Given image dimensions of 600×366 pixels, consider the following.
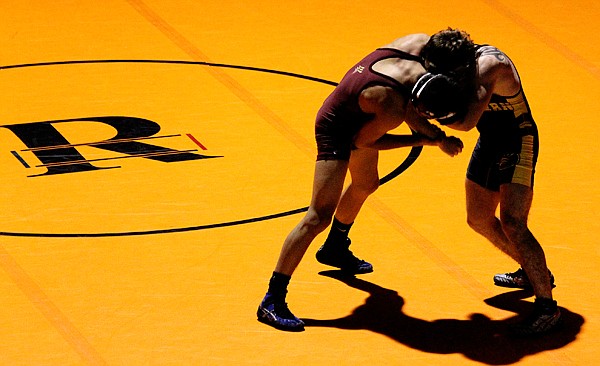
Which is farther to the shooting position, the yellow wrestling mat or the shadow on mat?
the yellow wrestling mat

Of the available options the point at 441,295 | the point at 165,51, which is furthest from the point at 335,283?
the point at 165,51

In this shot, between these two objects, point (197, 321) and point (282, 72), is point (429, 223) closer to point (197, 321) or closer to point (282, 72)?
point (197, 321)

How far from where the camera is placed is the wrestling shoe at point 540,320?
6.79m

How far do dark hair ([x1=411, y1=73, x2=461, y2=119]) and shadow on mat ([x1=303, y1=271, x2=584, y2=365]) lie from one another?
119cm

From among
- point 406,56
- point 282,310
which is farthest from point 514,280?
point 406,56

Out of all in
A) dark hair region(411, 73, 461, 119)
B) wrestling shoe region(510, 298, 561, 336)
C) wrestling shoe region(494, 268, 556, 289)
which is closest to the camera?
dark hair region(411, 73, 461, 119)

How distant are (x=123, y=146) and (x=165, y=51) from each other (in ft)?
7.53

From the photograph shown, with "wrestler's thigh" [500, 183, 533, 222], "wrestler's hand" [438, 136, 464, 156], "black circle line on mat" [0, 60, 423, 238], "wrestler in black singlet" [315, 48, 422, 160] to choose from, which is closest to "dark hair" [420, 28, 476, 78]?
"wrestler in black singlet" [315, 48, 422, 160]

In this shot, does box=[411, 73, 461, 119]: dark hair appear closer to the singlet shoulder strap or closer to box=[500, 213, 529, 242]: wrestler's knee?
the singlet shoulder strap

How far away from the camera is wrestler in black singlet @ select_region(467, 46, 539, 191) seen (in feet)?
22.6

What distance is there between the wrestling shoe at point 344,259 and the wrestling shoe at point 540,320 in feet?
3.66

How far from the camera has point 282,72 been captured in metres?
11.1

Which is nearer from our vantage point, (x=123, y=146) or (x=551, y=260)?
(x=551, y=260)

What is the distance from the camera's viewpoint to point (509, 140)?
6.97 metres
